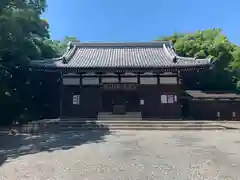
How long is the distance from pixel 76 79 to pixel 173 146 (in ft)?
36.5

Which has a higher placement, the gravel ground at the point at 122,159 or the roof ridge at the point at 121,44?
the roof ridge at the point at 121,44

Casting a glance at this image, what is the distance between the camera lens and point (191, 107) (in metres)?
22.2

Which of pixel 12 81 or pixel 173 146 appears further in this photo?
pixel 12 81

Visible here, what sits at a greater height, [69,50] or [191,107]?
[69,50]

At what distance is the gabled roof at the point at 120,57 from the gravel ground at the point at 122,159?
758cm

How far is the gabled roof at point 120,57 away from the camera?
756 inches

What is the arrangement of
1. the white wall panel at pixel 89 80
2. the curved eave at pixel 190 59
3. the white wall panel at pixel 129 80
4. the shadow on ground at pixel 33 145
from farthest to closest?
the white wall panel at pixel 129 80
the white wall panel at pixel 89 80
the curved eave at pixel 190 59
the shadow on ground at pixel 33 145

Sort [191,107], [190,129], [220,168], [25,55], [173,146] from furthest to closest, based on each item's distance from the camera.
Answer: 1. [191,107]
2. [25,55]
3. [190,129]
4. [173,146]
5. [220,168]

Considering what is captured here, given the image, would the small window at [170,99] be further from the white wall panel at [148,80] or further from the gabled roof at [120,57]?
the gabled roof at [120,57]

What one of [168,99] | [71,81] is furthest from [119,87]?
[168,99]

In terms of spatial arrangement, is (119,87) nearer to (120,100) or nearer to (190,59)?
(120,100)

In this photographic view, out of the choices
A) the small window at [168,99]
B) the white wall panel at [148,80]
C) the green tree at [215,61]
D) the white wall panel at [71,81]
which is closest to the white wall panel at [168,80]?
the white wall panel at [148,80]

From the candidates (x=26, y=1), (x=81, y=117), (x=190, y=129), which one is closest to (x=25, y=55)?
(x=26, y=1)

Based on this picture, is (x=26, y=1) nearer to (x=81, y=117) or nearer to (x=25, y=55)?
(x=25, y=55)
